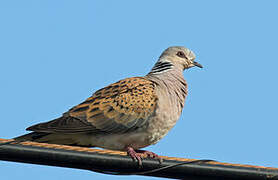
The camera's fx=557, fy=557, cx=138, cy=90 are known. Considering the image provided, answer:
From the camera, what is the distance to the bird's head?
26.5 feet

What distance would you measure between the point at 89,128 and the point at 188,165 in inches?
87.9

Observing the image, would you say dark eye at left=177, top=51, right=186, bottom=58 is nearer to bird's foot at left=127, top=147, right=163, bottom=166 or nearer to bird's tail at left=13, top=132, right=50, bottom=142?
bird's foot at left=127, top=147, right=163, bottom=166

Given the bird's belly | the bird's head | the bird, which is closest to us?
the bird

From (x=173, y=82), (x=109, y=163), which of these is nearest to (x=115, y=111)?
(x=173, y=82)

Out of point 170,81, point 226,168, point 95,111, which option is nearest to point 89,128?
point 95,111

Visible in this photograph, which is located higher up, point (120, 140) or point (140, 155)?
point (120, 140)

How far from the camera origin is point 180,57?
816 cm

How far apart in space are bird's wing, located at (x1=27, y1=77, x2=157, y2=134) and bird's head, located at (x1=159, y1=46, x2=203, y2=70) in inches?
46.3

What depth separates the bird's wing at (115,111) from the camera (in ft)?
21.5

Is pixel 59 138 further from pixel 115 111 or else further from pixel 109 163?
pixel 109 163

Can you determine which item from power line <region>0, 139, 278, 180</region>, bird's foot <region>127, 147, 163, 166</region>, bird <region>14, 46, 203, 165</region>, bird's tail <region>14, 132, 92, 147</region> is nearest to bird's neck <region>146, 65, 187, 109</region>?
bird <region>14, 46, 203, 165</region>

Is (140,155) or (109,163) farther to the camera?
(140,155)

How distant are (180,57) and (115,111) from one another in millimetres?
1795

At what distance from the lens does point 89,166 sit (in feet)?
14.9
